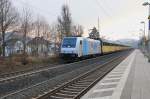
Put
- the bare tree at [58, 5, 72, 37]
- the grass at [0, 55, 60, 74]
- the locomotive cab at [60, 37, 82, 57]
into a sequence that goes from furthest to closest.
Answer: the bare tree at [58, 5, 72, 37] < the locomotive cab at [60, 37, 82, 57] < the grass at [0, 55, 60, 74]

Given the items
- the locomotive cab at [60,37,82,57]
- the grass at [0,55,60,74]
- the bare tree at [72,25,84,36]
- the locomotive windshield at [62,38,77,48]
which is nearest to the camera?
the grass at [0,55,60,74]

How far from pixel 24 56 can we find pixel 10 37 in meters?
24.0

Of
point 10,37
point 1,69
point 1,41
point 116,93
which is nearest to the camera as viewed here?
point 116,93

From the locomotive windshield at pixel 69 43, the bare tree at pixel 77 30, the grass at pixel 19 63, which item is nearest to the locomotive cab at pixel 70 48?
the locomotive windshield at pixel 69 43

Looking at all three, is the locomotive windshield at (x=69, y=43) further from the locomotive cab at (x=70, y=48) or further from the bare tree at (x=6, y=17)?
the bare tree at (x=6, y=17)

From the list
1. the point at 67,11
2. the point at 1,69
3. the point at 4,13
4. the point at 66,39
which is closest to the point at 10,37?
the point at 4,13

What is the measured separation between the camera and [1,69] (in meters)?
29.4

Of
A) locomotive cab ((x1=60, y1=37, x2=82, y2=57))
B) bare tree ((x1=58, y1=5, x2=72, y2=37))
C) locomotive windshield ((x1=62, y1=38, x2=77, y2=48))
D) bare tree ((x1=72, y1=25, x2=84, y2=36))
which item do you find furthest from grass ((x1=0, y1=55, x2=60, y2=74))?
bare tree ((x1=72, y1=25, x2=84, y2=36))

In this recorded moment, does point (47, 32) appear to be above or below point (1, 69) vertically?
above

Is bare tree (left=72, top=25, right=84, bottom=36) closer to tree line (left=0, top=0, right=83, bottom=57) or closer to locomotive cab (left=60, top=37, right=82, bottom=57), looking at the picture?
tree line (left=0, top=0, right=83, bottom=57)

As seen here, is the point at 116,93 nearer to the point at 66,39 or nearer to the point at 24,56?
the point at 24,56

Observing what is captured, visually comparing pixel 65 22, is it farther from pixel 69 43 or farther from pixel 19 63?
pixel 19 63

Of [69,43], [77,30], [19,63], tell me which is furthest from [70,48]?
[77,30]

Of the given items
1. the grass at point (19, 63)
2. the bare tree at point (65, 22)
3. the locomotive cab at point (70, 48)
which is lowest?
the grass at point (19, 63)
